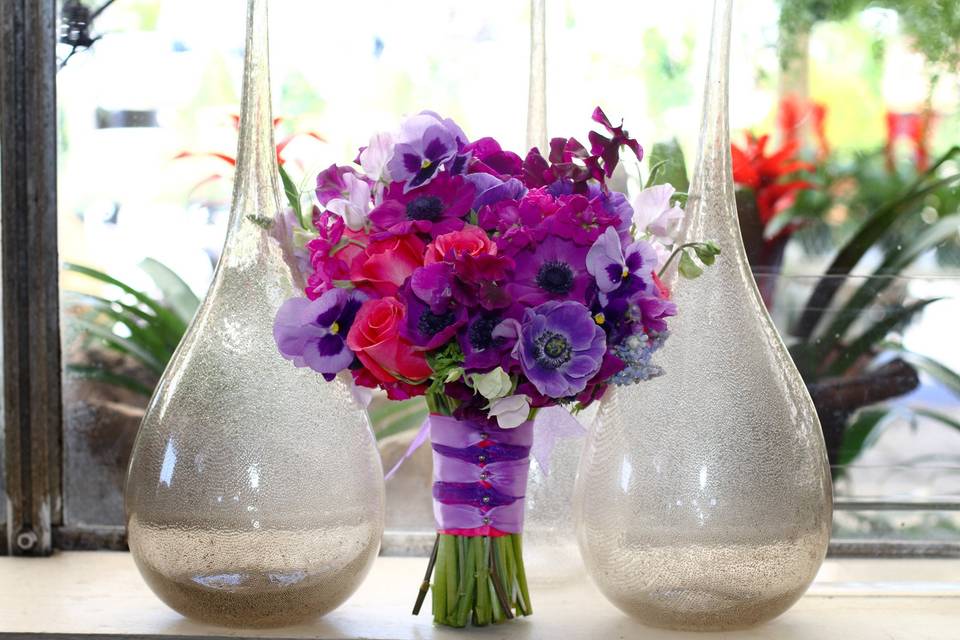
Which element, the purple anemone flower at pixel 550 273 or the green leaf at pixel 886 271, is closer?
the purple anemone flower at pixel 550 273

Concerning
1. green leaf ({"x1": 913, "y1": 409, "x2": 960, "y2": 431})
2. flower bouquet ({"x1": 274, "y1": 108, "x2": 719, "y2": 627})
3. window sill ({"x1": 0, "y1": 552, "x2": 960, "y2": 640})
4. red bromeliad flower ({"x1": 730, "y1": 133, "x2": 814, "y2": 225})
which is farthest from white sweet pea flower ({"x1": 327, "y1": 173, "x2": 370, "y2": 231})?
green leaf ({"x1": 913, "y1": 409, "x2": 960, "y2": 431})

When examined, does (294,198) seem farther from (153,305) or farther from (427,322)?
(153,305)

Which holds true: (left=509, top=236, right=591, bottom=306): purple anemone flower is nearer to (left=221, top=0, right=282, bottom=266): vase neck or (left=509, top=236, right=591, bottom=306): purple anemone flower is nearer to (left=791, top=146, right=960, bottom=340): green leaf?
(left=221, top=0, right=282, bottom=266): vase neck

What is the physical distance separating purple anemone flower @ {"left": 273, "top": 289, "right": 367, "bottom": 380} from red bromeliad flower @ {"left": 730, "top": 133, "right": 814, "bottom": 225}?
36cm

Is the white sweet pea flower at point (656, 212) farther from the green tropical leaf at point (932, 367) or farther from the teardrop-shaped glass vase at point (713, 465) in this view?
the green tropical leaf at point (932, 367)

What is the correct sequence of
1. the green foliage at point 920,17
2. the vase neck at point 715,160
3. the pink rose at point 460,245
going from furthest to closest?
1. the green foliage at point 920,17
2. the vase neck at point 715,160
3. the pink rose at point 460,245

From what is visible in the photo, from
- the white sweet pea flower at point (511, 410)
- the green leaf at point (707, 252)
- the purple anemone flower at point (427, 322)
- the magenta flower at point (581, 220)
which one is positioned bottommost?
the white sweet pea flower at point (511, 410)

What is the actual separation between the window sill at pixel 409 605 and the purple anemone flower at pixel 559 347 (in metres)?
0.17

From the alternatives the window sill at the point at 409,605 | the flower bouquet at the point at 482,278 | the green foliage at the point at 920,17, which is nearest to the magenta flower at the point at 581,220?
the flower bouquet at the point at 482,278

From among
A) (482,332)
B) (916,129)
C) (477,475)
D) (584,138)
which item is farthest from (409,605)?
(916,129)

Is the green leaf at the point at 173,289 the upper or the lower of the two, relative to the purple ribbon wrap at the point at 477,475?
upper

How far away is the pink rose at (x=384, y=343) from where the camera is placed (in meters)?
0.56

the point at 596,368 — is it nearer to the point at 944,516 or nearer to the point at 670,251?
the point at 670,251

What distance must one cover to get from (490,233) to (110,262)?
384 mm
